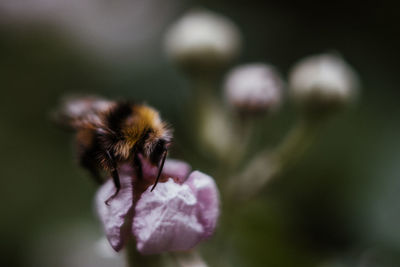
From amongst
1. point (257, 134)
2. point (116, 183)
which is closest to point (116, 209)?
point (116, 183)

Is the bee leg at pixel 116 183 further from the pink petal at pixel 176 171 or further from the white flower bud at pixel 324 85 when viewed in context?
the white flower bud at pixel 324 85

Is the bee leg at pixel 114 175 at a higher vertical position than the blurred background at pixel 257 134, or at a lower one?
lower

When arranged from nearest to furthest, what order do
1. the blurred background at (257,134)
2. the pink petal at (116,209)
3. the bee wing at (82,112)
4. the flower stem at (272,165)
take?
the pink petal at (116,209) → the bee wing at (82,112) → the flower stem at (272,165) → the blurred background at (257,134)

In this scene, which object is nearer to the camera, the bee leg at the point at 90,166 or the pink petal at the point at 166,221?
the pink petal at the point at 166,221

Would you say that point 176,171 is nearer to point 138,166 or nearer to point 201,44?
point 138,166

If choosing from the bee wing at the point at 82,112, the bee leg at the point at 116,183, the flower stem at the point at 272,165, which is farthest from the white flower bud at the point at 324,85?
the bee leg at the point at 116,183

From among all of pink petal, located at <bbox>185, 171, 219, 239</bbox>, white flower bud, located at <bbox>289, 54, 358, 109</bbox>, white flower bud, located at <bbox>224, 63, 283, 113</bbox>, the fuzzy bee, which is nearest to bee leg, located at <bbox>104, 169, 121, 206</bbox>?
the fuzzy bee

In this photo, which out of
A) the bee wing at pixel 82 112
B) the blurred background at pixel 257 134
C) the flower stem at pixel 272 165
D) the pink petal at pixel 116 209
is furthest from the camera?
the blurred background at pixel 257 134
